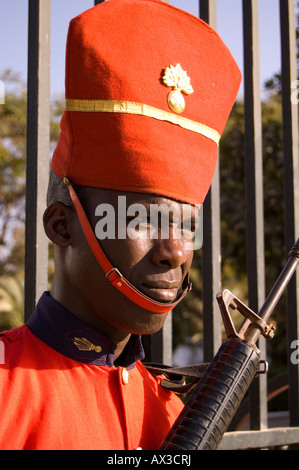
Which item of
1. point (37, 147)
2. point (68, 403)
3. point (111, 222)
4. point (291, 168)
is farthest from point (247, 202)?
point (68, 403)

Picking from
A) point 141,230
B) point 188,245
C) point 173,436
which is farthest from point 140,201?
point 173,436

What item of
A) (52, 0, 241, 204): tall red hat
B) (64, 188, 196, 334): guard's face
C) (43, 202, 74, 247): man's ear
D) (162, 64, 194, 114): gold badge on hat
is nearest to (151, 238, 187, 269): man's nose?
(64, 188, 196, 334): guard's face

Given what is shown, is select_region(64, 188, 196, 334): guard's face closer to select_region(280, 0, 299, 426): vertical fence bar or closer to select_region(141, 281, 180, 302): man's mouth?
select_region(141, 281, 180, 302): man's mouth

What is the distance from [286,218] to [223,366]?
1181 mm

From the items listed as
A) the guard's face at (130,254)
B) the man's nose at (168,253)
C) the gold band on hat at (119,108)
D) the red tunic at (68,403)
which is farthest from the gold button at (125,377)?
the gold band on hat at (119,108)

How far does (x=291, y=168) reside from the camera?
2498 millimetres

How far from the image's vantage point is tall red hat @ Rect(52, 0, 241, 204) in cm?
145

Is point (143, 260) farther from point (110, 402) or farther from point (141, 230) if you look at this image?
point (110, 402)

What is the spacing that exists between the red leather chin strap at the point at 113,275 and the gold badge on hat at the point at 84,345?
0.16m

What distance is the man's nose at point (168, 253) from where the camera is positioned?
4.68ft

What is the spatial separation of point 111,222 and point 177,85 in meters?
0.38

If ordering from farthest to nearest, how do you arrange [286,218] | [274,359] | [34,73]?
[274,359]
[286,218]
[34,73]

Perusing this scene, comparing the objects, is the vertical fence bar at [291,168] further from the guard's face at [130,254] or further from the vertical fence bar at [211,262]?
the guard's face at [130,254]

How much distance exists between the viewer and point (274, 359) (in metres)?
8.73
